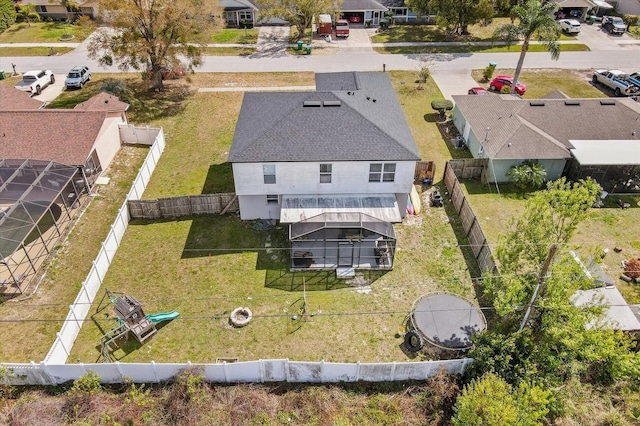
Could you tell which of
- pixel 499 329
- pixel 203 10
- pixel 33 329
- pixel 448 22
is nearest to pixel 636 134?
pixel 499 329

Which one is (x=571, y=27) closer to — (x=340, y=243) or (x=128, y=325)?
(x=340, y=243)

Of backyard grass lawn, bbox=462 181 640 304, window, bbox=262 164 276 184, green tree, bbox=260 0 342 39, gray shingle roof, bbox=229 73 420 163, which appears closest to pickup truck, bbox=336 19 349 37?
green tree, bbox=260 0 342 39

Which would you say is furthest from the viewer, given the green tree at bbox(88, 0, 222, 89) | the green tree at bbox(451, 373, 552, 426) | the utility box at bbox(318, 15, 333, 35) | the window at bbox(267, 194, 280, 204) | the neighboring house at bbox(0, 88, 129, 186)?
the utility box at bbox(318, 15, 333, 35)

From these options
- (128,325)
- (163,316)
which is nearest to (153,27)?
(163,316)

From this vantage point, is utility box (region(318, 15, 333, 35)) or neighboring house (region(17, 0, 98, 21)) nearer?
utility box (region(318, 15, 333, 35))

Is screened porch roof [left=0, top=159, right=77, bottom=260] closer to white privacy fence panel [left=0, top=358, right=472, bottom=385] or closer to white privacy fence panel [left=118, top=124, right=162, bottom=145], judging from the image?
white privacy fence panel [left=0, top=358, right=472, bottom=385]

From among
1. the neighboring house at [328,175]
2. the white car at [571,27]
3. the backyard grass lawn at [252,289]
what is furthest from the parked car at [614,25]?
the neighboring house at [328,175]

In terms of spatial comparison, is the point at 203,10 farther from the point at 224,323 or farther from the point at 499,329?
the point at 499,329
